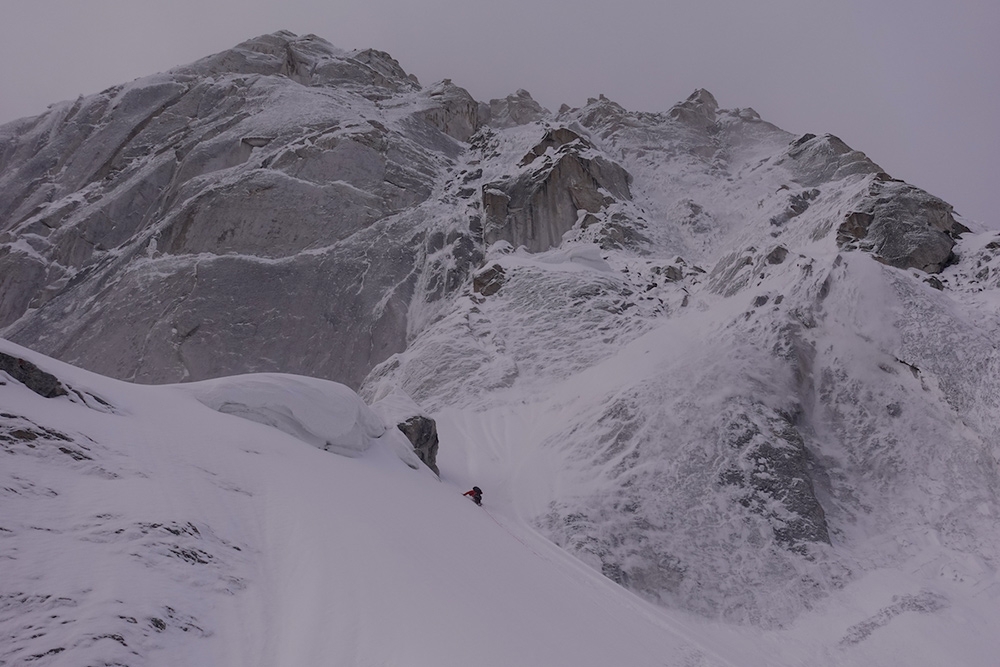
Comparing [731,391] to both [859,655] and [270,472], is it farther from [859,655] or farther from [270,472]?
[270,472]

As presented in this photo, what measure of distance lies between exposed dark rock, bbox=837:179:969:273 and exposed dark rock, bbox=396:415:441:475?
714 inches

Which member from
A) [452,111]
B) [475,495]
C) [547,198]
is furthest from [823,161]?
[475,495]

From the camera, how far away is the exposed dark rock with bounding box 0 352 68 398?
31.4ft

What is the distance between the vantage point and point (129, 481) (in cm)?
794

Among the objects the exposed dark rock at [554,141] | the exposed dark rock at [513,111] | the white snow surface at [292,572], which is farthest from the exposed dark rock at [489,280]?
the exposed dark rock at [513,111]

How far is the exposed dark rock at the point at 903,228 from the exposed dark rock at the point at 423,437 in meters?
18.1

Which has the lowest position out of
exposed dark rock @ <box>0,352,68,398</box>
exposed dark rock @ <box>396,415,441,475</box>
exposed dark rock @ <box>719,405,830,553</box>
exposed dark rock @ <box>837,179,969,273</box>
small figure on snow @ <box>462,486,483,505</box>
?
small figure on snow @ <box>462,486,483,505</box>

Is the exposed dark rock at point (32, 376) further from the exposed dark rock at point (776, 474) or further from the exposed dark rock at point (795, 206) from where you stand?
the exposed dark rock at point (795, 206)

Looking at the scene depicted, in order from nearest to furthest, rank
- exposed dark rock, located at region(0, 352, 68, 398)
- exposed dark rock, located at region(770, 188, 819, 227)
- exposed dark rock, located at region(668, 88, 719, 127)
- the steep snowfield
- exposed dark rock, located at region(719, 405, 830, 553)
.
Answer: the steep snowfield
exposed dark rock, located at region(0, 352, 68, 398)
exposed dark rock, located at region(719, 405, 830, 553)
exposed dark rock, located at region(770, 188, 819, 227)
exposed dark rock, located at region(668, 88, 719, 127)

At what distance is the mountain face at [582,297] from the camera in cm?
1650

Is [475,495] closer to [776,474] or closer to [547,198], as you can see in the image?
[776,474]

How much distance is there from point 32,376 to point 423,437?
11439mm

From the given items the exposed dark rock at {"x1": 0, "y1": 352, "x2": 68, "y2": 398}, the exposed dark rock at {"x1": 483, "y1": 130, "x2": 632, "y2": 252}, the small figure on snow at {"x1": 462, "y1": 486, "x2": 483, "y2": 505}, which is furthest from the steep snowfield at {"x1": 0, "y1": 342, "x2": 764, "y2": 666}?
the exposed dark rock at {"x1": 483, "y1": 130, "x2": 632, "y2": 252}

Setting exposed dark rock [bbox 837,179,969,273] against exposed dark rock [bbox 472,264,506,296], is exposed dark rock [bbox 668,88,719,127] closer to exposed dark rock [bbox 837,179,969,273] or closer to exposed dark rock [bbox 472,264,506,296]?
exposed dark rock [bbox 472,264,506,296]
